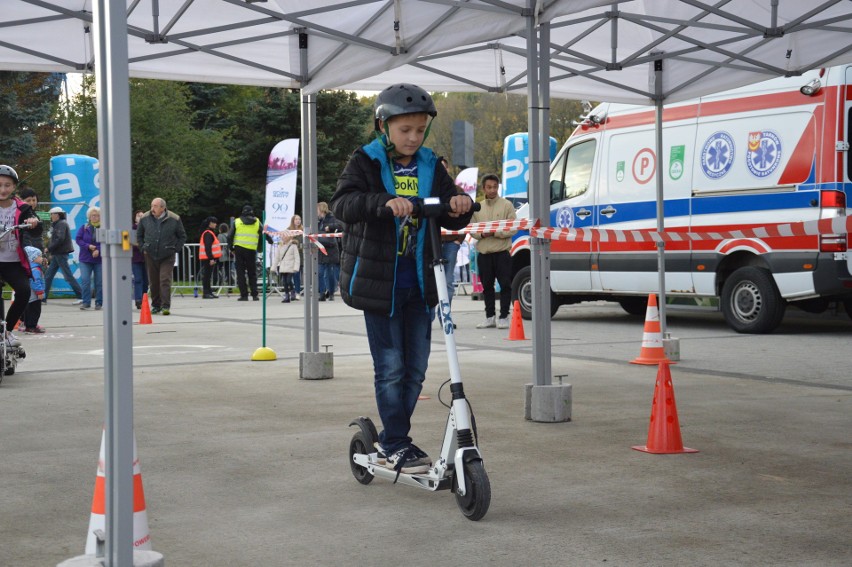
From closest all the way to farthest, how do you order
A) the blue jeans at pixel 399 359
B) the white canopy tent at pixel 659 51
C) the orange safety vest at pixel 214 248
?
the blue jeans at pixel 399 359, the white canopy tent at pixel 659 51, the orange safety vest at pixel 214 248

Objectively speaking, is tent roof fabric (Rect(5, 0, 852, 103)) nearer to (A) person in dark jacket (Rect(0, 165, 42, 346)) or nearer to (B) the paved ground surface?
(A) person in dark jacket (Rect(0, 165, 42, 346))

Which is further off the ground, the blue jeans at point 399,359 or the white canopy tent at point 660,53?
the white canopy tent at point 660,53

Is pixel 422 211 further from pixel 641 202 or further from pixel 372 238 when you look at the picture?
pixel 641 202

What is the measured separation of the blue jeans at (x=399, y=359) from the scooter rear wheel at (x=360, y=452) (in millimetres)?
116

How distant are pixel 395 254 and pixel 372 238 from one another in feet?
0.42

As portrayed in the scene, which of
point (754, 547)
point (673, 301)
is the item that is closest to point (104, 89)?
point (754, 547)

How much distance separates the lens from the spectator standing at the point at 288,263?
917 inches

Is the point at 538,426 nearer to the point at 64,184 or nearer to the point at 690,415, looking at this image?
the point at 690,415

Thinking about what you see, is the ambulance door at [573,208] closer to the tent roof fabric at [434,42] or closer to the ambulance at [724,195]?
the ambulance at [724,195]

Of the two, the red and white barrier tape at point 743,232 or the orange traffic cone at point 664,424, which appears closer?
the orange traffic cone at point 664,424

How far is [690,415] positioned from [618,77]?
4891 mm

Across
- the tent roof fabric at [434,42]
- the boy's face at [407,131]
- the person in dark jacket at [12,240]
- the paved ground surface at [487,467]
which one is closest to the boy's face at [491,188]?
the tent roof fabric at [434,42]

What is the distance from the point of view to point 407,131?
506cm

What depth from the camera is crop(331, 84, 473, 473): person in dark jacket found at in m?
5.02
